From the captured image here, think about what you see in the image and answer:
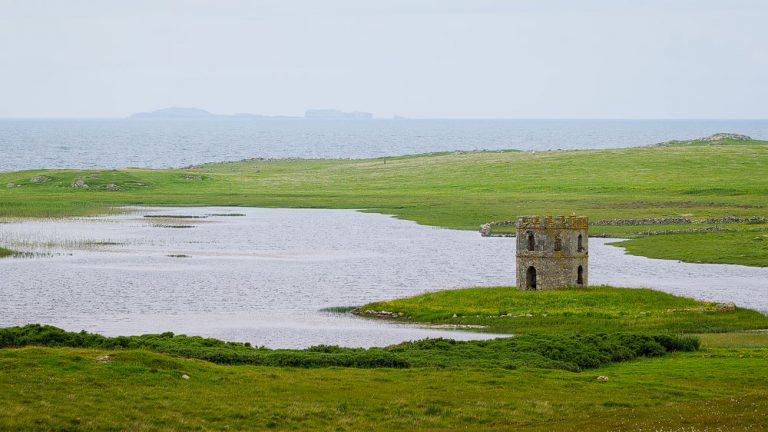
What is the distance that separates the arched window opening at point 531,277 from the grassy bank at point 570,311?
1.15 metres

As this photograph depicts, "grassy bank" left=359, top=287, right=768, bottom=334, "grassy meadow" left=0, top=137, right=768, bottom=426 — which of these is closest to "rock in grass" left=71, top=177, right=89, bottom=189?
"grassy meadow" left=0, top=137, right=768, bottom=426

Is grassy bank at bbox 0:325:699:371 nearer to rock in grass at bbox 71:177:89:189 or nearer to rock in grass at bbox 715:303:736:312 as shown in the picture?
rock in grass at bbox 715:303:736:312

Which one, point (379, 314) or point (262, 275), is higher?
point (379, 314)

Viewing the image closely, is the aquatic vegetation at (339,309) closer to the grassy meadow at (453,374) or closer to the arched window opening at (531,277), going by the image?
the grassy meadow at (453,374)

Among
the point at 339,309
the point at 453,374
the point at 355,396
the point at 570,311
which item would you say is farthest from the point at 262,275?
the point at 355,396

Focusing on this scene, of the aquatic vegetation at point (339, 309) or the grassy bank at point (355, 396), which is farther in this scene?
the aquatic vegetation at point (339, 309)

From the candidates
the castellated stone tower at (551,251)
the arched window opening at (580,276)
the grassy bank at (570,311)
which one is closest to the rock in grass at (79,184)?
the grassy bank at (570,311)

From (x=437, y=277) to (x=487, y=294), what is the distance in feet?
44.0

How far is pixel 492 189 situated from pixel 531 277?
8717 centimetres

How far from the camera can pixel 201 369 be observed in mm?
41719

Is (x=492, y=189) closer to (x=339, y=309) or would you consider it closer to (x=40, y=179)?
(x=40, y=179)

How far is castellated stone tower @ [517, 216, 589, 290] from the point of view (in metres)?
66.6

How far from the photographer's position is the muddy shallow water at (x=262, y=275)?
6197 centimetres

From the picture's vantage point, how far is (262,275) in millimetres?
81812
